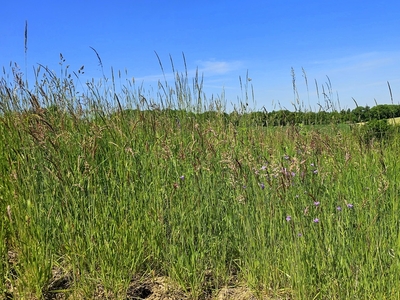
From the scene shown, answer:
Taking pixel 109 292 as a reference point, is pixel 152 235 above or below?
above

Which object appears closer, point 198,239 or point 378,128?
point 198,239

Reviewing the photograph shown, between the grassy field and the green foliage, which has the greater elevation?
the green foliage

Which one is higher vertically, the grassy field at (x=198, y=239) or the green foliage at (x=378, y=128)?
the green foliage at (x=378, y=128)

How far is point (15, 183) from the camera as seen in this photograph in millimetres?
2473

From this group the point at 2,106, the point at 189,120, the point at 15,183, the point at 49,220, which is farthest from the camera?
the point at 189,120

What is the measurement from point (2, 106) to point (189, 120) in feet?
5.89

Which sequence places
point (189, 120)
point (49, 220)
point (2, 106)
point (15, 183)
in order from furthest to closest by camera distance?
point (189, 120), point (2, 106), point (15, 183), point (49, 220)

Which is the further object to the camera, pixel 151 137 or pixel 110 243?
pixel 151 137

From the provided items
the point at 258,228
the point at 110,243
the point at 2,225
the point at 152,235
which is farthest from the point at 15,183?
the point at 258,228

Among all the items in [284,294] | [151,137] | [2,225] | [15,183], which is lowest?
[284,294]

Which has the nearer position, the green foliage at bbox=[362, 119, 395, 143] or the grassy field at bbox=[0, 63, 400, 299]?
the grassy field at bbox=[0, 63, 400, 299]

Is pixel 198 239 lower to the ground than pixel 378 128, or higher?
lower

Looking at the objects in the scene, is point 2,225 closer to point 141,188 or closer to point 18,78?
point 141,188

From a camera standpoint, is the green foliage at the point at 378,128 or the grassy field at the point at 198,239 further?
the green foliage at the point at 378,128
